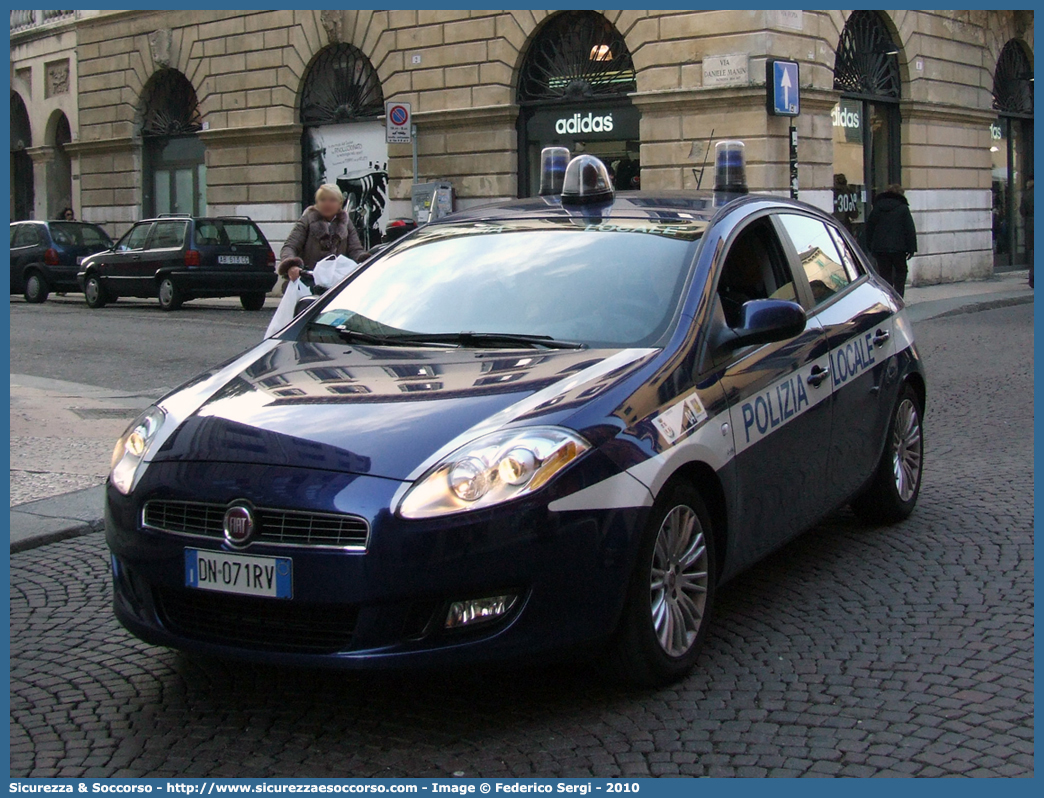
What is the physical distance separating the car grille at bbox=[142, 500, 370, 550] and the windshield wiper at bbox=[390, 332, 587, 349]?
3.80 ft

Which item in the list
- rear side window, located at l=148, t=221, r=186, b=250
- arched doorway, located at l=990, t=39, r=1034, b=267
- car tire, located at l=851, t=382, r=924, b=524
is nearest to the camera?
car tire, located at l=851, t=382, r=924, b=524

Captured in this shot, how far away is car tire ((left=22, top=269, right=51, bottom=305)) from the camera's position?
85.5 feet

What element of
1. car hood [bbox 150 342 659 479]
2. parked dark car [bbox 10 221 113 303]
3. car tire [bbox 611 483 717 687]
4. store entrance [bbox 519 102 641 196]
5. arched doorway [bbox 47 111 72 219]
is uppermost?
arched doorway [bbox 47 111 72 219]

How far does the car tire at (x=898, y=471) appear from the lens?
6.10 meters

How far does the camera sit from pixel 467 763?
3557 millimetres

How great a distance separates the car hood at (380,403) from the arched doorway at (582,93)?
19.1 m

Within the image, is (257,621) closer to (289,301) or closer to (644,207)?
(644,207)

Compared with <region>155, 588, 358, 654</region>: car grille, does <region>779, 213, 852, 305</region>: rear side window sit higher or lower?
higher

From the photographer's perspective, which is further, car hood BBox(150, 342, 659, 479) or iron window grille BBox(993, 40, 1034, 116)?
iron window grille BBox(993, 40, 1034, 116)

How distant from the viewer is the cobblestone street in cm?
360

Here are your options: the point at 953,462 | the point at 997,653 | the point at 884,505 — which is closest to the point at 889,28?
the point at 953,462

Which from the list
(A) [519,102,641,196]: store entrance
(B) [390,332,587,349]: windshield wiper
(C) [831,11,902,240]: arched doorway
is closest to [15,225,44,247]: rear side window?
(A) [519,102,641,196]: store entrance

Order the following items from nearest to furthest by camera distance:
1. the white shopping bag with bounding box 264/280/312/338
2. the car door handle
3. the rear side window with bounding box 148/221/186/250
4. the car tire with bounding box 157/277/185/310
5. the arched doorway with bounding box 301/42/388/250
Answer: the car door handle < the white shopping bag with bounding box 264/280/312/338 < the car tire with bounding box 157/277/185/310 < the rear side window with bounding box 148/221/186/250 < the arched doorway with bounding box 301/42/388/250

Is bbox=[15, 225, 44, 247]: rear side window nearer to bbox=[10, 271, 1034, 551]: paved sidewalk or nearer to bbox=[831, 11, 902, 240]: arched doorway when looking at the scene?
bbox=[10, 271, 1034, 551]: paved sidewalk
